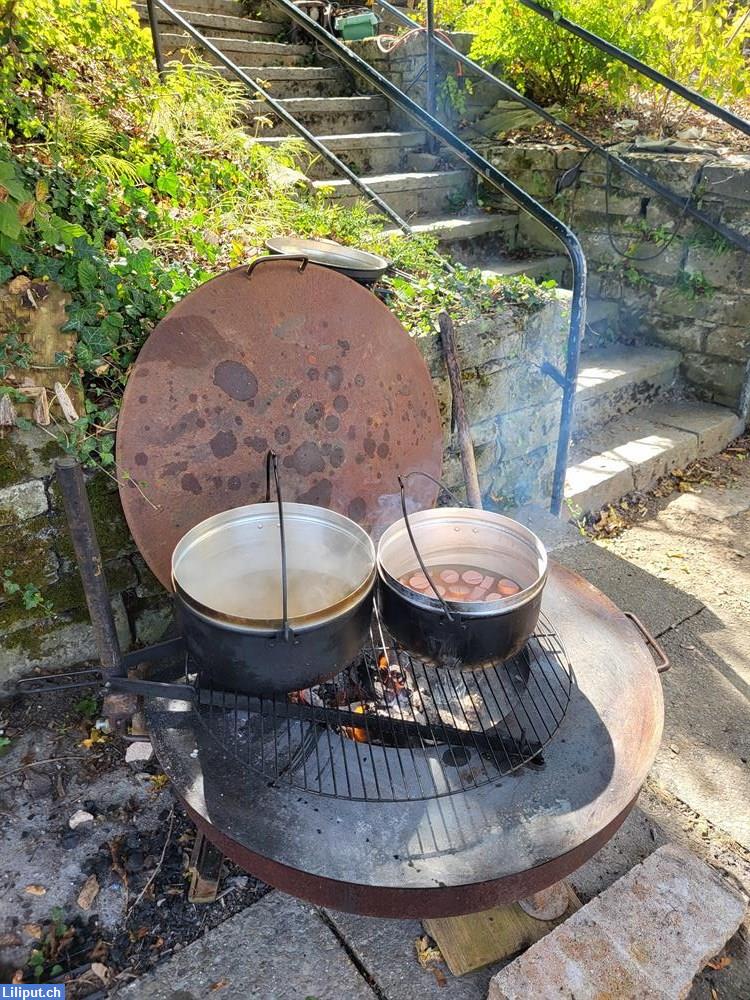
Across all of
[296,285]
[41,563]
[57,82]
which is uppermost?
[57,82]

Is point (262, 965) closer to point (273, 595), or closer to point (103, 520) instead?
point (273, 595)

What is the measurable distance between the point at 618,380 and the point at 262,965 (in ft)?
13.7

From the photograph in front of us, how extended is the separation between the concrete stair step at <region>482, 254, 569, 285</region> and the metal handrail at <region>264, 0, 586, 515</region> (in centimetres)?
165

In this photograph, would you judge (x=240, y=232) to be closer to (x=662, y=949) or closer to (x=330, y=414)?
(x=330, y=414)

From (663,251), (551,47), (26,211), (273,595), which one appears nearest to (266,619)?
(273,595)

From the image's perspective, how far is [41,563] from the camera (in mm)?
2342

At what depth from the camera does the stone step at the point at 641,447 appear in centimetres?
431

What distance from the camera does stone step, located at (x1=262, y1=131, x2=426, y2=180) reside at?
16.4ft

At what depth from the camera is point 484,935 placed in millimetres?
1923

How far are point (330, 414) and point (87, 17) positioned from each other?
105 inches

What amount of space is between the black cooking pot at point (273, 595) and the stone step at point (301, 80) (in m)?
4.37

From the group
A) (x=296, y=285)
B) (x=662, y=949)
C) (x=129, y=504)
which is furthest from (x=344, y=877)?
(x=296, y=285)

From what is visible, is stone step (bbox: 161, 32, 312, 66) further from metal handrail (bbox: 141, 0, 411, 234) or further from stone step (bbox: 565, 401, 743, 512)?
stone step (bbox: 565, 401, 743, 512)

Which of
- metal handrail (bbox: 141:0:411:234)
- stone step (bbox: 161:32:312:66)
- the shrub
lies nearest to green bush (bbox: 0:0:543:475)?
metal handrail (bbox: 141:0:411:234)
